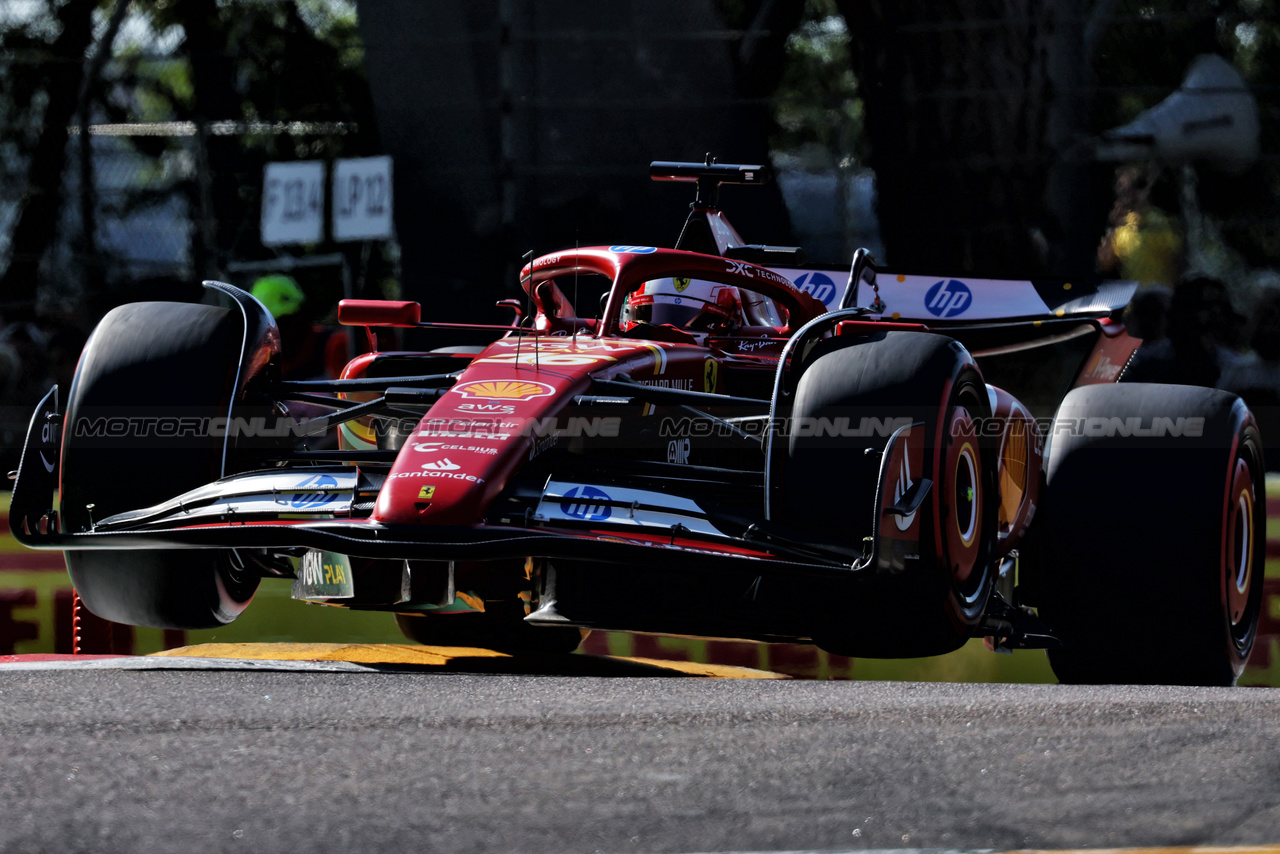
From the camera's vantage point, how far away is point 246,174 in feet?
33.6

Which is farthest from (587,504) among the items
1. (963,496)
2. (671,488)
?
(963,496)

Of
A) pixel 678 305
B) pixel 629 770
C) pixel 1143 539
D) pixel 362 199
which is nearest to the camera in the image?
pixel 629 770

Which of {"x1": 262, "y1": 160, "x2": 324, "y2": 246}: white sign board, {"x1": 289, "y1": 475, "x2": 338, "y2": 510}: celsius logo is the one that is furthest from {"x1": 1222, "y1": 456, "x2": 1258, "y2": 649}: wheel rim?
{"x1": 262, "y1": 160, "x2": 324, "y2": 246}: white sign board

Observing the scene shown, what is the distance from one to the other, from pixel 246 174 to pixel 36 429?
5.35 metres

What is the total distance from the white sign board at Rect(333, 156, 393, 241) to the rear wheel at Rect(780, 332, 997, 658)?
5867 mm

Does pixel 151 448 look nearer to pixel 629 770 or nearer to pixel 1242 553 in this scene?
pixel 629 770

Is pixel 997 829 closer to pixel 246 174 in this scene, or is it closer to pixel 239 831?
pixel 239 831

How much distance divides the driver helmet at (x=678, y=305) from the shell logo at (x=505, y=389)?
1176mm

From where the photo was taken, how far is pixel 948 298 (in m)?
7.23

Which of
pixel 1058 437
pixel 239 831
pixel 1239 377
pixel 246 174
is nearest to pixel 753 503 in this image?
pixel 1058 437

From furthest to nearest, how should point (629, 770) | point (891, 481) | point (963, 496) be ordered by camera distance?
point (963, 496), point (891, 481), point (629, 770)

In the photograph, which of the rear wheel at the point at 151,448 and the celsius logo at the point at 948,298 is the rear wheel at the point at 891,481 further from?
the celsius logo at the point at 948,298

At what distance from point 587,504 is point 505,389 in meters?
0.53

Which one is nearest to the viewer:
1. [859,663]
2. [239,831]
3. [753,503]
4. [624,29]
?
[239,831]
